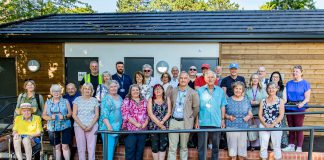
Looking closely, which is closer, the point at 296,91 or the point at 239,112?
the point at 239,112

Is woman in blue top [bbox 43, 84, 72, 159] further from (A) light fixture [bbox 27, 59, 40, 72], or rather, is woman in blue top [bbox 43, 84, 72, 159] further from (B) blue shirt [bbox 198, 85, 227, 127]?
(A) light fixture [bbox 27, 59, 40, 72]

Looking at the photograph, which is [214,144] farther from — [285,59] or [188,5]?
[188,5]

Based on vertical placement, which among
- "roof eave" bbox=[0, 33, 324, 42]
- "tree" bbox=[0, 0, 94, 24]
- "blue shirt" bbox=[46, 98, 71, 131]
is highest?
"tree" bbox=[0, 0, 94, 24]

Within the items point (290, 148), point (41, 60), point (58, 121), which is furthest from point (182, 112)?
point (41, 60)

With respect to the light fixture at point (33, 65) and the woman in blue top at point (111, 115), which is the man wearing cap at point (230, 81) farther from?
the light fixture at point (33, 65)

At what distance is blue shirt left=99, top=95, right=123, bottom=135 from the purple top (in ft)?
10.1

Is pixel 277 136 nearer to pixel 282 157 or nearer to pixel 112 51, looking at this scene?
pixel 282 157

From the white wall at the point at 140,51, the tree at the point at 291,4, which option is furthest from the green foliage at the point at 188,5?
the white wall at the point at 140,51

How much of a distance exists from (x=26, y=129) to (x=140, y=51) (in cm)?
419

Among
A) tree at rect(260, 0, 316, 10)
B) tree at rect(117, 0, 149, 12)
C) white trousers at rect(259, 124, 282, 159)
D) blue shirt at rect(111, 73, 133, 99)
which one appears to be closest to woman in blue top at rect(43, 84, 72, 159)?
blue shirt at rect(111, 73, 133, 99)

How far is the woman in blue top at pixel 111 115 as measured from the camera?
4527mm

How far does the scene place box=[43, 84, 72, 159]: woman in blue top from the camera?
186 inches

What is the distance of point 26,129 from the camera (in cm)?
480

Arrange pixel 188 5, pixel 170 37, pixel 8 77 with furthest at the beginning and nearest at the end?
1. pixel 188 5
2. pixel 8 77
3. pixel 170 37
